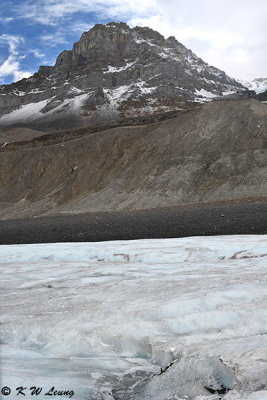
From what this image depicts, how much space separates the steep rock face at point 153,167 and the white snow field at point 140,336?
2077 centimetres

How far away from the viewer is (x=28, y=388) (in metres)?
2.22

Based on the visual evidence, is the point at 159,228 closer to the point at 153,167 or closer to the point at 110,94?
the point at 153,167

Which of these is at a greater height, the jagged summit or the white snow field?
the jagged summit

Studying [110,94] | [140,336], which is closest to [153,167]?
A: [140,336]

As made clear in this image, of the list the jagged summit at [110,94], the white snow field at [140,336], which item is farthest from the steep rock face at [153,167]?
the jagged summit at [110,94]

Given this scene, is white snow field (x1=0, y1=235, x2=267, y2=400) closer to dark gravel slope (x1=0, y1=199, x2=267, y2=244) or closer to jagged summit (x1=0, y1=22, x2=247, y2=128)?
dark gravel slope (x1=0, y1=199, x2=267, y2=244)

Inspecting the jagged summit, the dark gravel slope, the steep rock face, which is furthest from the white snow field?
the jagged summit

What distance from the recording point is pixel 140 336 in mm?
2855

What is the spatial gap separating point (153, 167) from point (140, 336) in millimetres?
28850

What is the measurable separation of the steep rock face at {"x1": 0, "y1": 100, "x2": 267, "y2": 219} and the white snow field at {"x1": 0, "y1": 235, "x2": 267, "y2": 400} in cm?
2077

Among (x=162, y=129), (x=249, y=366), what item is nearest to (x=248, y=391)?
(x=249, y=366)

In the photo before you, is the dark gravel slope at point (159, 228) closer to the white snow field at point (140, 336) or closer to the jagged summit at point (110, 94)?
the white snow field at point (140, 336)

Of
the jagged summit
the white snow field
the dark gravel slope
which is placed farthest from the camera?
the jagged summit

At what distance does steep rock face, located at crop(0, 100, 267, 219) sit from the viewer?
26.7m
